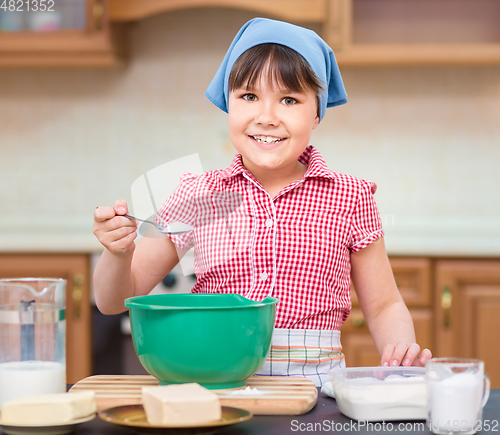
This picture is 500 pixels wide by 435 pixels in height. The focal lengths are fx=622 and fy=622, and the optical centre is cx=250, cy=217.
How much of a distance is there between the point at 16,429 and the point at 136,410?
11 cm

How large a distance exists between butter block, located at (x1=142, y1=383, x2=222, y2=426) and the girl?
13.9 inches

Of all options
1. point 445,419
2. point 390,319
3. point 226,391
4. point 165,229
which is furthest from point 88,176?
point 445,419

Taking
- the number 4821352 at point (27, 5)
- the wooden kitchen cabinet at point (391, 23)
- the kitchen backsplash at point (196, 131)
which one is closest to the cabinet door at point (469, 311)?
the kitchen backsplash at point (196, 131)

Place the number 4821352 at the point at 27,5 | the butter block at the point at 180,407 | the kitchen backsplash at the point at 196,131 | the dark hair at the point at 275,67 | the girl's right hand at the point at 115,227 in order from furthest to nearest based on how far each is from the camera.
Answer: the kitchen backsplash at the point at 196,131, the number 4821352 at the point at 27,5, the dark hair at the point at 275,67, the girl's right hand at the point at 115,227, the butter block at the point at 180,407

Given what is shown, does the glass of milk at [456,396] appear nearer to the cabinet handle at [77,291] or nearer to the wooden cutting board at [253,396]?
the wooden cutting board at [253,396]

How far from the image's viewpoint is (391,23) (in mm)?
2305

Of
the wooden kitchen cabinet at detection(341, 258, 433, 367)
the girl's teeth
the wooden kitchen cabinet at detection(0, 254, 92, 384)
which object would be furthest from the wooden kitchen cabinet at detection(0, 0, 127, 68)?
the girl's teeth

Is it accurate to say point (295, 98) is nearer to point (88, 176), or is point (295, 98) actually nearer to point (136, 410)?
point (136, 410)

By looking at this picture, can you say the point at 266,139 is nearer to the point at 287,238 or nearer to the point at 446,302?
the point at 287,238

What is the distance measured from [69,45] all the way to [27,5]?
0.81 ft

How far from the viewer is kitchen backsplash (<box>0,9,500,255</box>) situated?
2502mm

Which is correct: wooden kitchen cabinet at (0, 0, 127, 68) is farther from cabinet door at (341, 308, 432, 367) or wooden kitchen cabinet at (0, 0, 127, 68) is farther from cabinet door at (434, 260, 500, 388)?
cabinet door at (434, 260, 500, 388)

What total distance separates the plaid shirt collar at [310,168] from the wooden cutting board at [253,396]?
39 cm

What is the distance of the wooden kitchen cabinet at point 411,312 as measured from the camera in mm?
1970
